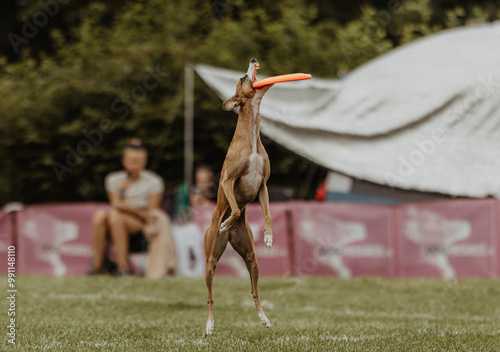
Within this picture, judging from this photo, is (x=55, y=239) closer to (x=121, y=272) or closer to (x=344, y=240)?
(x=121, y=272)

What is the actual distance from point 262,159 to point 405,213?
601 centimetres

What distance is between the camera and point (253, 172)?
5.18 m

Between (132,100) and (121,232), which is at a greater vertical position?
(132,100)

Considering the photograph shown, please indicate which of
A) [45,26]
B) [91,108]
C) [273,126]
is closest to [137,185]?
[273,126]

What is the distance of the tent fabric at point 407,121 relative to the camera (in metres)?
11.2

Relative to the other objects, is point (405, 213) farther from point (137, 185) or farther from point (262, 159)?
Answer: point (262, 159)

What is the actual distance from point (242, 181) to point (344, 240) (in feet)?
20.0

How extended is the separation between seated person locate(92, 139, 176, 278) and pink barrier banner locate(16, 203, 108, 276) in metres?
0.71

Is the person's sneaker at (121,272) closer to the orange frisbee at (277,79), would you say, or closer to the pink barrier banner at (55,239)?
the pink barrier banner at (55,239)

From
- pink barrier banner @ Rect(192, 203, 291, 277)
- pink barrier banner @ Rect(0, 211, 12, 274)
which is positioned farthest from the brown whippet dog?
pink barrier banner @ Rect(0, 211, 12, 274)

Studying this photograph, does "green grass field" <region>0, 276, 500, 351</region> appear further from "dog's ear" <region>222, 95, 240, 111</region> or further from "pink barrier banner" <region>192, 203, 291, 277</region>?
"dog's ear" <region>222, 95, 240, 111</region>

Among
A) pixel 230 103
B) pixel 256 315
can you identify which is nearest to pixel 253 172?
pixel 230 103

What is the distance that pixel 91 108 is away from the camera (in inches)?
586

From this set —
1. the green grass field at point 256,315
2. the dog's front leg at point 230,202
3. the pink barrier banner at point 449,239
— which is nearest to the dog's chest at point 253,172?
the dog's front leg at point 230,202
